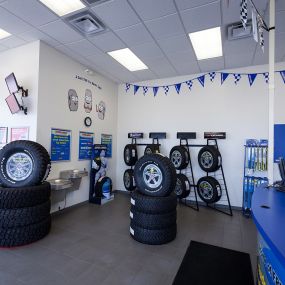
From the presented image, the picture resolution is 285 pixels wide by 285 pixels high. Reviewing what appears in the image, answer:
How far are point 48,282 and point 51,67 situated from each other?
3.32 metres

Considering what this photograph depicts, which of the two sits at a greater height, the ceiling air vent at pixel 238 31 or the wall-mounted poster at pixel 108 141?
the ceiling air vent at pixel 238 31

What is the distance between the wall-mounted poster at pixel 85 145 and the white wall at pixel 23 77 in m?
1.13

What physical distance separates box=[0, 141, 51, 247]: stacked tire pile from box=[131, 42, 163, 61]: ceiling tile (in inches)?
96.8

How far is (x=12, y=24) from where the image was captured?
9.66ft

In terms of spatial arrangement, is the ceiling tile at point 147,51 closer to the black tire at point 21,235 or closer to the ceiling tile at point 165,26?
the ceiling tile at point 165,26

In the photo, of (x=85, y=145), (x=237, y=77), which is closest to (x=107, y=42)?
(x=85, y=145)

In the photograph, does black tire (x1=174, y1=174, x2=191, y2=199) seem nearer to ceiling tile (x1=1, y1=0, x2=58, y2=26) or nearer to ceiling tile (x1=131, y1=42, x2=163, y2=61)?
ceiling tile (x1=131, y1=42, x2=163, y2=61)

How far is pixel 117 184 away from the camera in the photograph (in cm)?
562

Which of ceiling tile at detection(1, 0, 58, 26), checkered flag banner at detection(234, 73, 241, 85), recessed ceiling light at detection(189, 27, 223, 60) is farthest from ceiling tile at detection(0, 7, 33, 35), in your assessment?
checkered flag banner at detection(234, 73, 241, 85)

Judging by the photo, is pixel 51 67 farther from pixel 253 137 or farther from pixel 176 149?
pixel 253 137

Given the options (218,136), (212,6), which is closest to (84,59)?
(212,6)

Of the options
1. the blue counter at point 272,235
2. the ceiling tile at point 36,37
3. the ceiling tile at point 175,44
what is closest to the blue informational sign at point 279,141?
the ceiling tile at point 175,44

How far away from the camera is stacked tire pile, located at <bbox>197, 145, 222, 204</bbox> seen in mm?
4074

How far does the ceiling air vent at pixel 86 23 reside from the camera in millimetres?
2756
